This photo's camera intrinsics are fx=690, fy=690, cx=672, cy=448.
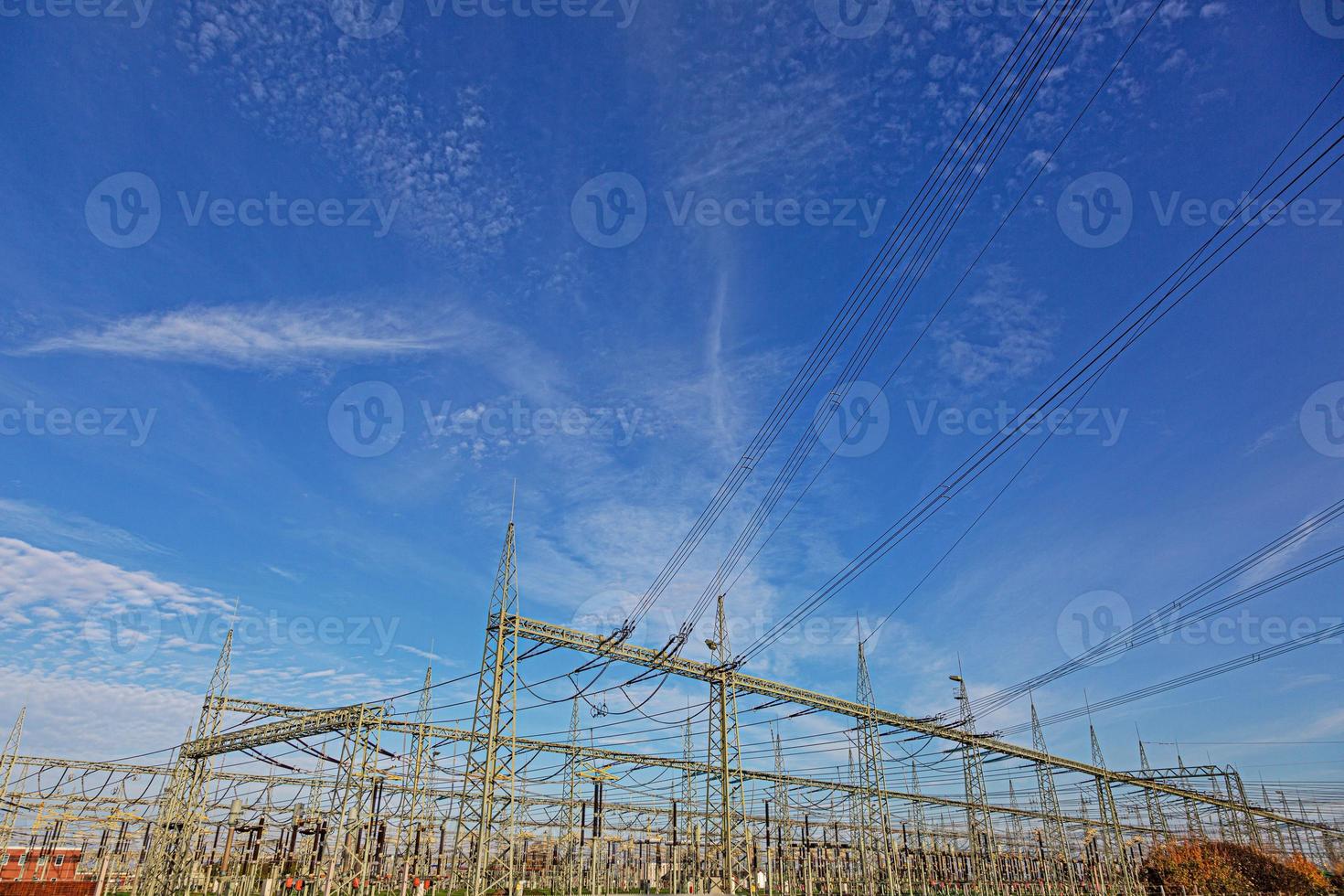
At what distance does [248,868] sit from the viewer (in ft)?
135

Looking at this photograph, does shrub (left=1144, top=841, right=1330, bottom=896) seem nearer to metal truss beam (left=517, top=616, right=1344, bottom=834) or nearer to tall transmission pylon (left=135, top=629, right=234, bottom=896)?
metal truss beam (left=517, top=616, right=1344, bottom=834)

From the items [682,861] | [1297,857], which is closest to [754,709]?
[682,861]

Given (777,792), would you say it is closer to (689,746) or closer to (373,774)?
(689,746)

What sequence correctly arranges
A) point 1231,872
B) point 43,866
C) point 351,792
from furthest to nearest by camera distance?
1. point 43,866
2. point 1231,872
3. point 351,792

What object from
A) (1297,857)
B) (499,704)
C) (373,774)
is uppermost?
(499,704)

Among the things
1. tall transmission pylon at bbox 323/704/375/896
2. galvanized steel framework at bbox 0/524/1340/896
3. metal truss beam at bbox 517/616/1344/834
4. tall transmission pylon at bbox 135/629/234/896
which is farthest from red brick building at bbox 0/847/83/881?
metal truss beam at bbox 517/616/1344/834

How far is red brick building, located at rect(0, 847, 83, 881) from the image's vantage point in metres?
49.8

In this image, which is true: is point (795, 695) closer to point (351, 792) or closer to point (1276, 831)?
point (351, 792)

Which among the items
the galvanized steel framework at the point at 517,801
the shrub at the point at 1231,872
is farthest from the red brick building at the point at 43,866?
the shrub at the point at 1231,872

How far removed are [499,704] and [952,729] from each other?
29.0 m

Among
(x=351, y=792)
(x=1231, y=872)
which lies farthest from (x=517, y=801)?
(x=1231, y=872)

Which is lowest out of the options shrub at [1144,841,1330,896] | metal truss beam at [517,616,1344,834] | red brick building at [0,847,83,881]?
red brick building at [0,847,83,881]

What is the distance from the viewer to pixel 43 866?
5178 cm

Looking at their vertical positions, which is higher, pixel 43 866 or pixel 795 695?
pixel 795 695
